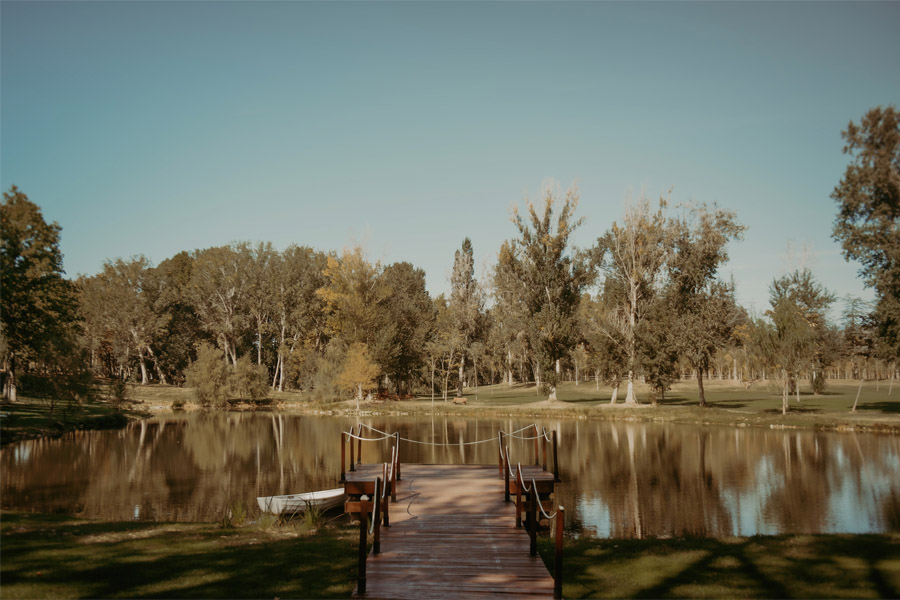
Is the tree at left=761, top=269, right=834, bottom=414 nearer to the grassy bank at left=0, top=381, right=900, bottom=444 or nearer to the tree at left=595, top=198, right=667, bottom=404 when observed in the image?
the grassy bank at left=0, top=381, right=900, bottom=444

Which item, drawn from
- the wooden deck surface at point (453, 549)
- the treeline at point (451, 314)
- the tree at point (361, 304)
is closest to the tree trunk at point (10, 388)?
the treeline at point (451, 314)

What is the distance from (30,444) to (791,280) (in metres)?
53.7

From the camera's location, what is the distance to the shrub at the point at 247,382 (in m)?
59.1

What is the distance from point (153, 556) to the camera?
34.1 feet

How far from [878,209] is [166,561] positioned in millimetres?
41825

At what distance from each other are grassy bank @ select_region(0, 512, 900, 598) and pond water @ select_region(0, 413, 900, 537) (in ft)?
9.88

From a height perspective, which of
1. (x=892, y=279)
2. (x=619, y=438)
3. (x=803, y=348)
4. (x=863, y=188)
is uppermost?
(x=863, y=188)

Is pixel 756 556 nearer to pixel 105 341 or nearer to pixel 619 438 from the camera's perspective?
A: pixel 619 438

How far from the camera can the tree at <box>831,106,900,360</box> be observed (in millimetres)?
35594

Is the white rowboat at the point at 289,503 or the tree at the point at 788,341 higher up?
the tree at the point at 788,341

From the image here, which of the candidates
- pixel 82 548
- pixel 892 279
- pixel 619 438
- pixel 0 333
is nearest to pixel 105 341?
pixel 0 333

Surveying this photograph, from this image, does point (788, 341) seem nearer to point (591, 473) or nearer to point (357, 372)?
point (591, 473)

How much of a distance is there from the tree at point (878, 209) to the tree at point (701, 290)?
1046 centimetres

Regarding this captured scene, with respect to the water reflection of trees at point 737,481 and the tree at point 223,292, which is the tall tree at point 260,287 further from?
the water reflection of trees at point 737,481
